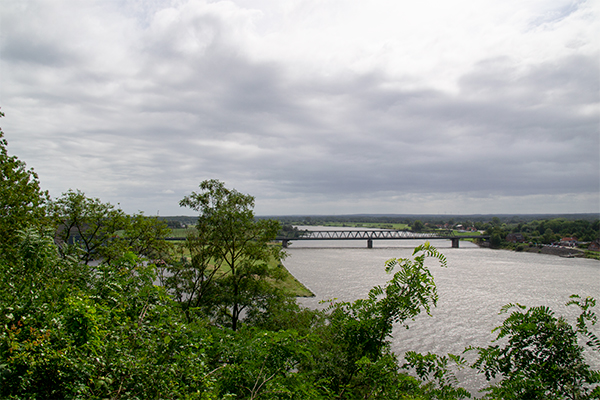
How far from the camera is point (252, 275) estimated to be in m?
17.2

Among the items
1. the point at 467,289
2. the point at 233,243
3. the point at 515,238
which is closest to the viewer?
the point at 233,243

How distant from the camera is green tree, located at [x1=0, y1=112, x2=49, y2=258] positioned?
36.0 feet

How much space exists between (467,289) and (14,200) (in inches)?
1532

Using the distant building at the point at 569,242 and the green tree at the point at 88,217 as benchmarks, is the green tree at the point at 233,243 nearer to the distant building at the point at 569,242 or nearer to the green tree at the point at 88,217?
the green tree at the point at 88,217

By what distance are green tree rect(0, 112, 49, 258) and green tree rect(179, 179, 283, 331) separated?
5609mm

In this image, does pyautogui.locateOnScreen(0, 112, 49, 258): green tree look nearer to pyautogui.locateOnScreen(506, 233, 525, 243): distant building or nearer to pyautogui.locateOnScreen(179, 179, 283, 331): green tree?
pyautogui.locateOnScreen(179, 179, 283, 331): green tree

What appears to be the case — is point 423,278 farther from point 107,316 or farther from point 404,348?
point 404,348

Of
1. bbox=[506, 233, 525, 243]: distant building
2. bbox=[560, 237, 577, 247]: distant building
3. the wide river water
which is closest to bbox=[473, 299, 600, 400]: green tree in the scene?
the wide river water

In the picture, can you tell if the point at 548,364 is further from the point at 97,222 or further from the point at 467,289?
the point at 467,289

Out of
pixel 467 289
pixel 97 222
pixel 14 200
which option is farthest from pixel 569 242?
pixel 14 200

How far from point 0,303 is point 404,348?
68.6 feet

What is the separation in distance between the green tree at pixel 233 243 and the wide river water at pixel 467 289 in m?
1.77

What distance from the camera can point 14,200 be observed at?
1141 cm

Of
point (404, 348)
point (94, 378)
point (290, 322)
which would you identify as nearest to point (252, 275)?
point (290, 322)
